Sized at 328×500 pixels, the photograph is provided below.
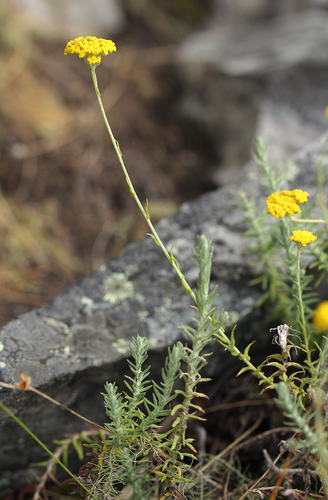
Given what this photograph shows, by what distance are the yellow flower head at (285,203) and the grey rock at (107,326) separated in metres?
0.55

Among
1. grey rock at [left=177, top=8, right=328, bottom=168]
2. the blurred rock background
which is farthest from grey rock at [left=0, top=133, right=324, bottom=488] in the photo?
grey rock at [left=177, top=8, right=328, bottom=168]

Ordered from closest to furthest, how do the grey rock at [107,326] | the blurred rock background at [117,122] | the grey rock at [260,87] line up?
the grey rock at [107,326] < the blurred rock background at [117,122] < the grey rock at [260,87]

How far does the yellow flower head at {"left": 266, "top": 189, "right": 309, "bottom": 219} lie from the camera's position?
110 centimetres

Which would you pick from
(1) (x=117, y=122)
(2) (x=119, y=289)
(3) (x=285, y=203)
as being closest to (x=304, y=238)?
(3) (x=285, y=203)

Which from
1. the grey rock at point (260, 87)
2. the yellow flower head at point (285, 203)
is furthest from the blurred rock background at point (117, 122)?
the yellow flower head at point (285, 203)

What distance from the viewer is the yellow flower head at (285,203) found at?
3.59 feet

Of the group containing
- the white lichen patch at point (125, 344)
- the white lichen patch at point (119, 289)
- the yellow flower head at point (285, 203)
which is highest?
the yellow flower head at point (285, 203)

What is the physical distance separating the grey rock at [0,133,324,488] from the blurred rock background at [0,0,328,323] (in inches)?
36.2

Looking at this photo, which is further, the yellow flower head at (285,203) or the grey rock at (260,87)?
the grey rock at (260,87)

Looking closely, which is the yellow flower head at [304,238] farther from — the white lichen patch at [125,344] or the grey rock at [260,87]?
the grey rock at [260,87]

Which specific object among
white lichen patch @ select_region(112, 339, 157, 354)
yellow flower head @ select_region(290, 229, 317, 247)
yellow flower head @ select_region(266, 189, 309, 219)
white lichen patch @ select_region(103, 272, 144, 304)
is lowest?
white lichen patch @ select_region(112, 339, 157, 354)

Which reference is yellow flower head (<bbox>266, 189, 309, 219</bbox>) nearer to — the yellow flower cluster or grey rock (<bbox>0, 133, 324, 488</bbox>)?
grey rock (<bbox>0, 133, 324, 488</bbox>)

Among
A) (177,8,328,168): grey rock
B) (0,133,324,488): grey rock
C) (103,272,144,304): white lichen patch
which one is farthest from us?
(177,8,328,168): grey rock

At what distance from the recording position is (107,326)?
1.63 m
